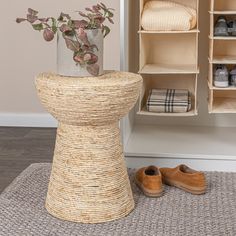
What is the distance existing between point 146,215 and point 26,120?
1.49 m

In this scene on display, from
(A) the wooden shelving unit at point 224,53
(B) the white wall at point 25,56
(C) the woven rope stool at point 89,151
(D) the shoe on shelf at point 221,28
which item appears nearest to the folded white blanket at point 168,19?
(D) the shoe on shelf at point 221,28

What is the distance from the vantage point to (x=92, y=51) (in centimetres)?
172

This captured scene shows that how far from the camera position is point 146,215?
69.7 inches

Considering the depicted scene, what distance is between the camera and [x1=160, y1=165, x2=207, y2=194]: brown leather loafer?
1937mm

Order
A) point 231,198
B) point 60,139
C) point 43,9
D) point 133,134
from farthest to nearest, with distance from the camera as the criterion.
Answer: point 43,9 → point 133,134 → point 231,198 → point 60,139

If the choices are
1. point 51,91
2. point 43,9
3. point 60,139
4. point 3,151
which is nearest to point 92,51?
point 51,91

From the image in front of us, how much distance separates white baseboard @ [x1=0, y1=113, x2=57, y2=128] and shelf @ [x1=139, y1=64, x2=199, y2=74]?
2.97 feet

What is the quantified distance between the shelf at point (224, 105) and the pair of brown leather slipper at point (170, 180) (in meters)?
0.33

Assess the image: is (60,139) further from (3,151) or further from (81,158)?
(3,151)

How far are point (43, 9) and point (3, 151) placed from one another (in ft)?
2.90

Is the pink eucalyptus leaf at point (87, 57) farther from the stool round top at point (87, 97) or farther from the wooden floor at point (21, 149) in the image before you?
the wooden floor at point (21, 149)

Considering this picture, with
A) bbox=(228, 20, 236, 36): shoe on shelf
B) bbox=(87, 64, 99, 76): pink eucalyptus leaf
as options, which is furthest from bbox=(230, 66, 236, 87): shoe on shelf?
bbox=(87, 64, 99, 76): pink eucalyptus leaf

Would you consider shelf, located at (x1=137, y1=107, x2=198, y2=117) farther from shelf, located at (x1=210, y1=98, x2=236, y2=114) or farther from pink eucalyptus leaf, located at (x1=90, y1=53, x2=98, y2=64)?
pink eucalyptus leaf, located at (x1=90, y1=53, x2=98, y2=64)

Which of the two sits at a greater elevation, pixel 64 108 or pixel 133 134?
pixel 64 108
